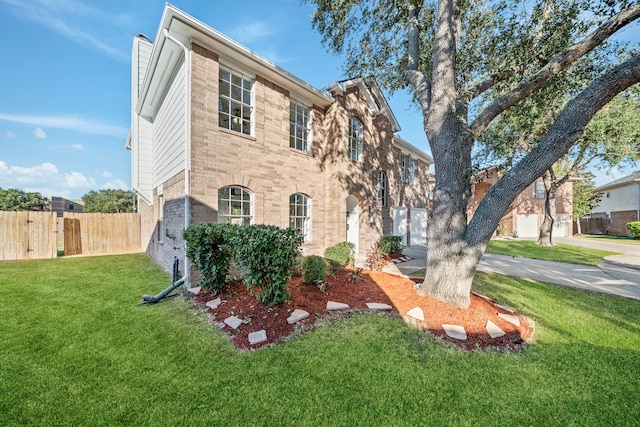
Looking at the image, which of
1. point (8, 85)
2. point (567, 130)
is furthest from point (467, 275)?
point (8, 85)

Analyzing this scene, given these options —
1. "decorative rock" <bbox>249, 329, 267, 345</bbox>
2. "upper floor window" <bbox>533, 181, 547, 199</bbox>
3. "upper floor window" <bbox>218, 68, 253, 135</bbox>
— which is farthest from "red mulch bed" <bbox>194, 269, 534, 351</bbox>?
"upper floor window" <bbox>533, 181, 547, 199</bbox>

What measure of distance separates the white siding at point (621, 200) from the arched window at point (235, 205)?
3283 centimetres

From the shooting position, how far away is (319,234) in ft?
28.7

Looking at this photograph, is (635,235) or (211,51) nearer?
(211,51)

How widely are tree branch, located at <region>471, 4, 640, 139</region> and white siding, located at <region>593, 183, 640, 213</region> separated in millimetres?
28517

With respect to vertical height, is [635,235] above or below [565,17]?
below

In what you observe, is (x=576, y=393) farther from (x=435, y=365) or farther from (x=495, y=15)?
(x=495, y=15)

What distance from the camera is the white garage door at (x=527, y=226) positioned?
2198 cm

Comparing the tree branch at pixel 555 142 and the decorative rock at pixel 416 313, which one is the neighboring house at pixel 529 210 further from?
the decorative rock at pixel 416 313

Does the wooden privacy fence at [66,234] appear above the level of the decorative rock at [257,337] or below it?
above

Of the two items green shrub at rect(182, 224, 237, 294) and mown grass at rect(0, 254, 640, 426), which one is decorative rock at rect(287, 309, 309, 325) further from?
green shrub at rect(182, 224, 237, 294)

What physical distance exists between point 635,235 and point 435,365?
28522mm

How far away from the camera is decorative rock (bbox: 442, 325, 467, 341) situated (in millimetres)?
3641

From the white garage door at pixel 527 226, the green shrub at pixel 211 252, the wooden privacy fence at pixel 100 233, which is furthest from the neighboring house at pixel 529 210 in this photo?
the wooden privacy fence at pixel 100 233
